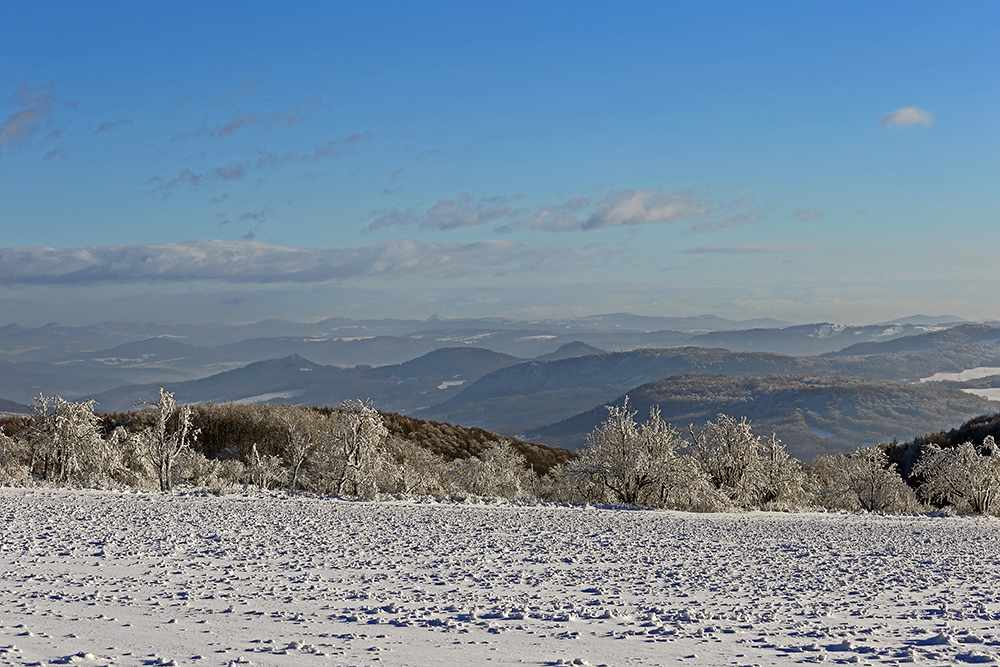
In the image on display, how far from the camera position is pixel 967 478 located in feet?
80.5

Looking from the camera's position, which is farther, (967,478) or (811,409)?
(811,409)

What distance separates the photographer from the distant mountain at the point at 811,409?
152 meters

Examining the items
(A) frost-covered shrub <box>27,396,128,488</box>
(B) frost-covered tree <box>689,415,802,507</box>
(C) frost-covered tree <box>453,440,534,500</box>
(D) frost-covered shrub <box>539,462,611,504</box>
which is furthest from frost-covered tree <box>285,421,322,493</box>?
(B) frost-covered tree <box>689,415,802,507</box>

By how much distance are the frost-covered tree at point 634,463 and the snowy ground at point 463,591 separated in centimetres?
569

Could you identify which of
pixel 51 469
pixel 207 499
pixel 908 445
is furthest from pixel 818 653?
pixel 908 445

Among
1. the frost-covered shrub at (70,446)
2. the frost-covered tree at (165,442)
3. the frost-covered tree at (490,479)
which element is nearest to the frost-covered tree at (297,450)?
the frost-covered tree at (165,442)

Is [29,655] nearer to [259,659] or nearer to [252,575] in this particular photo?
[259,659]

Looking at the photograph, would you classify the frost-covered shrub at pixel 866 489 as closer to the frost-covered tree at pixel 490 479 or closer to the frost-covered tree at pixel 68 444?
the frost-covered tree at pixel 490 479

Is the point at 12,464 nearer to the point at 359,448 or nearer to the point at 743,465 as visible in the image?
the point at 359,448

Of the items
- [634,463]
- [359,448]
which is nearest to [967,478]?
[634,463]

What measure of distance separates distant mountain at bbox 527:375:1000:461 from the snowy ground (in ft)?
437

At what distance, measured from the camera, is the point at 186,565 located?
957cm

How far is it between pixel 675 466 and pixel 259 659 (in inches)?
656

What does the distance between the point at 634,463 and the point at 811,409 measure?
534ft
